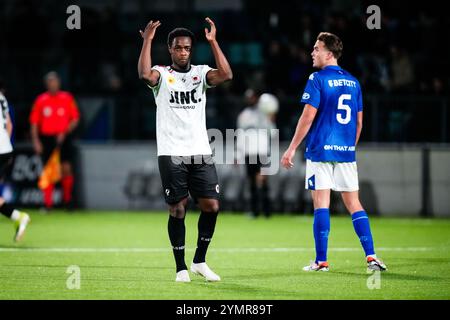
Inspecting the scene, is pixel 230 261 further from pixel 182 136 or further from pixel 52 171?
pixel 52 171

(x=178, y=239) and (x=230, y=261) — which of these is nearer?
(x=178, y=239)

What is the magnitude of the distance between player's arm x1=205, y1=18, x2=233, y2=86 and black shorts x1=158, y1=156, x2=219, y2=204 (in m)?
0.78

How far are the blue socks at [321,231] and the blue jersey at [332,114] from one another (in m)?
0.58

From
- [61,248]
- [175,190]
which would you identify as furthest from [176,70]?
[61,248]

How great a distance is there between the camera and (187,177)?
376 inches

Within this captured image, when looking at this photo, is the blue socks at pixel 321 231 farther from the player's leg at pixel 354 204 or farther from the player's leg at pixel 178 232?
the player's leg at pixel 178 232

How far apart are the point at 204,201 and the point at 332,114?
1771 mm

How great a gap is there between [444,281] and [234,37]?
14068 mm

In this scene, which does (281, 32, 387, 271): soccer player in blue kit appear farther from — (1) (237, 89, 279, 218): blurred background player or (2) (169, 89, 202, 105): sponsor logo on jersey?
(1) (237, 89, 279, 218): blurred background player

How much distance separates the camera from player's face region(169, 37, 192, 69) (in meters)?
9.26

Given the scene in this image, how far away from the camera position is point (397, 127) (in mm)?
19906

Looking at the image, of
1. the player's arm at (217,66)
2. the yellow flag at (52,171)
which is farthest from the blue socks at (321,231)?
the yellow flag at (52,171)
